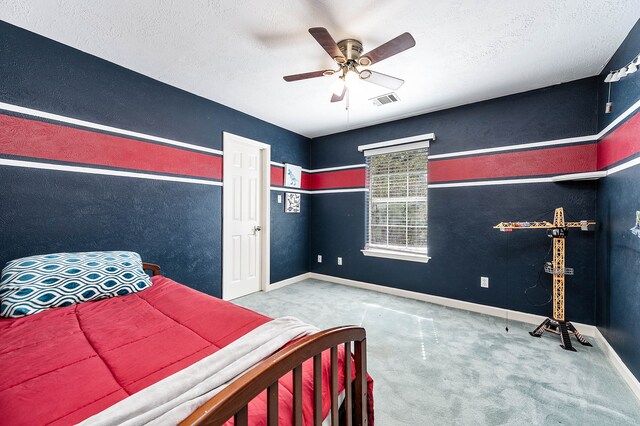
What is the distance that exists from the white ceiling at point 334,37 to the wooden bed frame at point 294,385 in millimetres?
2076

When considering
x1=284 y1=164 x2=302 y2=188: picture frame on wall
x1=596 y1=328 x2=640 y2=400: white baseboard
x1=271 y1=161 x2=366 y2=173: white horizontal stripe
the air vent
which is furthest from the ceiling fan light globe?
x1=596 y1=328 x2=640 y2=400: white baseboard

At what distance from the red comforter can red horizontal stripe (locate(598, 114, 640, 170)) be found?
108 inches

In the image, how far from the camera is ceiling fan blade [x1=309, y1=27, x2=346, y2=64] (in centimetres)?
163

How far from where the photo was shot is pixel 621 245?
2.06m

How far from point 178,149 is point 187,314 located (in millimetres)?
2130

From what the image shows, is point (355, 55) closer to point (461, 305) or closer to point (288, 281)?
point (461, 305)

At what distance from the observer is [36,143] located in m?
2.06

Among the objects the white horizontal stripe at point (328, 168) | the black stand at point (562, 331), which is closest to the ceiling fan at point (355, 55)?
the white horizontal stripe at point (328, 168)

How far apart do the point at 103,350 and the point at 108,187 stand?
1.87m

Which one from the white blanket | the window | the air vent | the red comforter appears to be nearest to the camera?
the white blanket

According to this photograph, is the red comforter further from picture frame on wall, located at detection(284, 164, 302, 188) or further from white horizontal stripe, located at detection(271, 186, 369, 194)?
picture frame on wall, located at detection(284, 164, 302, 188)

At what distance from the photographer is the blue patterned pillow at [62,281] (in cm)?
153

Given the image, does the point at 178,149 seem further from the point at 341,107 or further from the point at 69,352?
the point at 69,352

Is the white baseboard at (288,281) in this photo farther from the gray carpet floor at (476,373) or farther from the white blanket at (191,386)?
the white blanket at (191,386)
